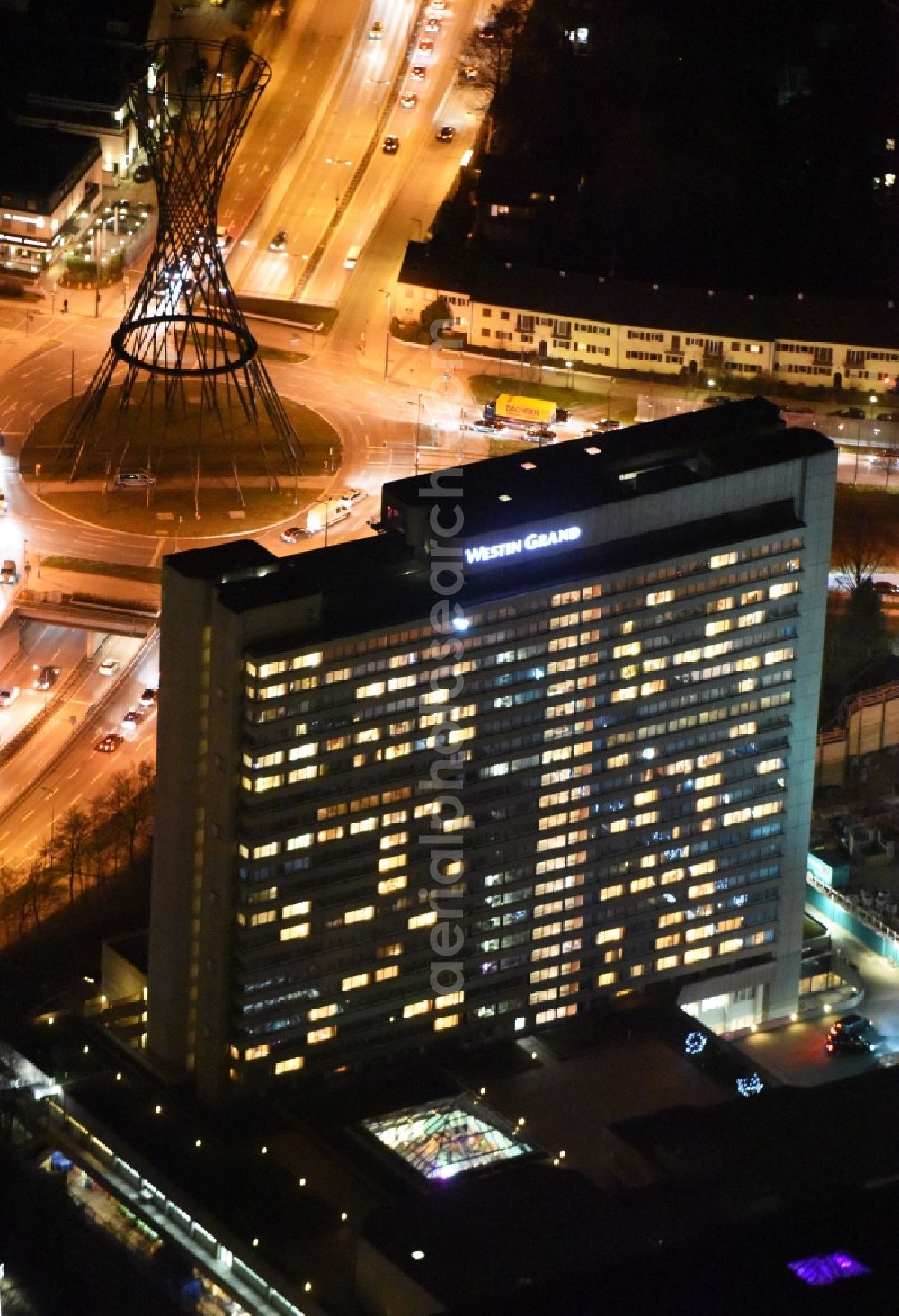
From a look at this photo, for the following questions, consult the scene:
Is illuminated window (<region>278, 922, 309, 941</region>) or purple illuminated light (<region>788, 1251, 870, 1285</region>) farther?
illuminated window (<region>278, 922, 309, 941</region>)

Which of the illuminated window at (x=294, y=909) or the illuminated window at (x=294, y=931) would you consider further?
the illuminated window at (x=294, y=931)

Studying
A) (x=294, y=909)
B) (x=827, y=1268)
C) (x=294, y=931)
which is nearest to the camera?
(x=827, y=1268)

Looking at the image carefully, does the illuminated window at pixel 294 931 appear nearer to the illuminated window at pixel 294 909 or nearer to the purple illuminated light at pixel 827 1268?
the illuminated window at pixel 294 909

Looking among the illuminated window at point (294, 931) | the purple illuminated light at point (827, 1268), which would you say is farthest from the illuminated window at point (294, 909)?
the purple illuminated light at point (827, 1268)

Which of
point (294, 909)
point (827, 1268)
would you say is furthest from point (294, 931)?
point (827, 1268)

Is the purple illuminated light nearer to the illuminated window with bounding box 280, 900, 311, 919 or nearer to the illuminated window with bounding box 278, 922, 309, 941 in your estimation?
the illuminated window with bounding box 278, 922, 309, 941

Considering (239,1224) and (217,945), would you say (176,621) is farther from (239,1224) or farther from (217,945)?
(239,1224)

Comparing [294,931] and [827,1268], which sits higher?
[294,931]

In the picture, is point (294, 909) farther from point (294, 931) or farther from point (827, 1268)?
point (827, 1268)

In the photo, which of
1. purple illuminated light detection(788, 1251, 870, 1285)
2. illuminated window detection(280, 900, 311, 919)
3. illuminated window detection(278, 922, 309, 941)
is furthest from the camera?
illuminated window detection(278, 922, 309, 941)

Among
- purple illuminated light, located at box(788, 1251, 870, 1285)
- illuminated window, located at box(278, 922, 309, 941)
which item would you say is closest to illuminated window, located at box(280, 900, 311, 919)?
illuminated window, located at box(278, 922, 309, 941)
